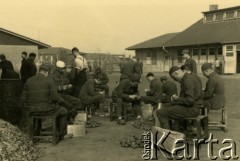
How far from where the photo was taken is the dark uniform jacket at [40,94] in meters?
8.98

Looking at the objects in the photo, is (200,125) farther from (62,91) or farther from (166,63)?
(166,63)

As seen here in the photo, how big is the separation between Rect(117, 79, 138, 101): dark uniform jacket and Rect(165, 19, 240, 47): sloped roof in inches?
919

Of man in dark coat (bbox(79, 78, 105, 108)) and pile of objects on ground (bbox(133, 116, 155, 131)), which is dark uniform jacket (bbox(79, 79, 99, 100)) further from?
pile of objects on ground (bbox(133, 116, 155, 131))

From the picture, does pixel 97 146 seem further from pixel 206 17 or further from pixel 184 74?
pixel 206 17

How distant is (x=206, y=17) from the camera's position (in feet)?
138

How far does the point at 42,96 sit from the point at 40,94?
68 millimetres

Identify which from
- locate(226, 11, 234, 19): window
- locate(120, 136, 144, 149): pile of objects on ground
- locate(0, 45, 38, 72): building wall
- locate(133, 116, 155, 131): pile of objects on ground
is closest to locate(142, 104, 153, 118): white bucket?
locate(133, 116, 155, 131): pile of objects on ground

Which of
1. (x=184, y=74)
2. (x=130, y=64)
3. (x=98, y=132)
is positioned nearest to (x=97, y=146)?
(x=98, y=132)

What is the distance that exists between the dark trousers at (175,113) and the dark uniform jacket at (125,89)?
3.18 metres

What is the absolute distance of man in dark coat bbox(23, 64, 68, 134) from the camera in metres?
8.97

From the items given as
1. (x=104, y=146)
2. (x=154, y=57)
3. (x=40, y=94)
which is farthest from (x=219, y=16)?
(x=104, y=146)

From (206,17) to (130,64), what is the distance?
1145 inches

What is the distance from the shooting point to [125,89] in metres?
11.9

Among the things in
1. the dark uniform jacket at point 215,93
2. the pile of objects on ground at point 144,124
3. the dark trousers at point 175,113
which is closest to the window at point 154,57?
the pile of objects on ground at point 144,124
